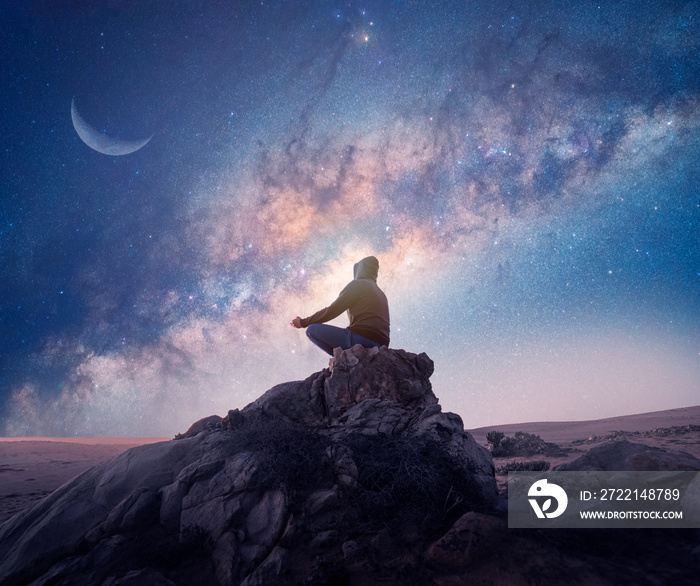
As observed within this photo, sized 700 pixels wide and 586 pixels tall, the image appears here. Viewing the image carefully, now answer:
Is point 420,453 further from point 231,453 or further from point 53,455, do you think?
point 53,455

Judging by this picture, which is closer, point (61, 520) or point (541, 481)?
point (541, 481)

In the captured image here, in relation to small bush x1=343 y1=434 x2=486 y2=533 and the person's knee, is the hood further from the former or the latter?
small bush x1=343 y1=434 x2=486 y2=533

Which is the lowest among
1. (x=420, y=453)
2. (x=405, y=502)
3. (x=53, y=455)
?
(x=53, y=455)

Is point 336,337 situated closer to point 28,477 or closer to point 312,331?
point 312,331

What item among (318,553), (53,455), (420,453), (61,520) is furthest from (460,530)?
(53,455)

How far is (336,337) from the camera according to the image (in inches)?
269

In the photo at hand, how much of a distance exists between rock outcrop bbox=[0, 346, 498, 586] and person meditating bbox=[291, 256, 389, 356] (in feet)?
3.71

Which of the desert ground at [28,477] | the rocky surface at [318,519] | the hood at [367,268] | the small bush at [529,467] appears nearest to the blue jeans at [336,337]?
the rocky surface at [318,519]

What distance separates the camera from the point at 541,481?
438cm

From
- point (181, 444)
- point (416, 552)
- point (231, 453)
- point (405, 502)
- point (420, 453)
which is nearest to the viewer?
point (416, 552)

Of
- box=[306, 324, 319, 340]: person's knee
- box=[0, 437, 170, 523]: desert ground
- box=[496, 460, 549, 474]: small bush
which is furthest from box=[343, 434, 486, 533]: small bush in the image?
box=[0, 437, 170, 523]: desert ground

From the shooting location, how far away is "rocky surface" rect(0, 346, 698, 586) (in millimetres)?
3059

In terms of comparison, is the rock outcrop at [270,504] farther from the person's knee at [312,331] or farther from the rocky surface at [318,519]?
the person's knee at [312,331]

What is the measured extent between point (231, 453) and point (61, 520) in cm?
245
